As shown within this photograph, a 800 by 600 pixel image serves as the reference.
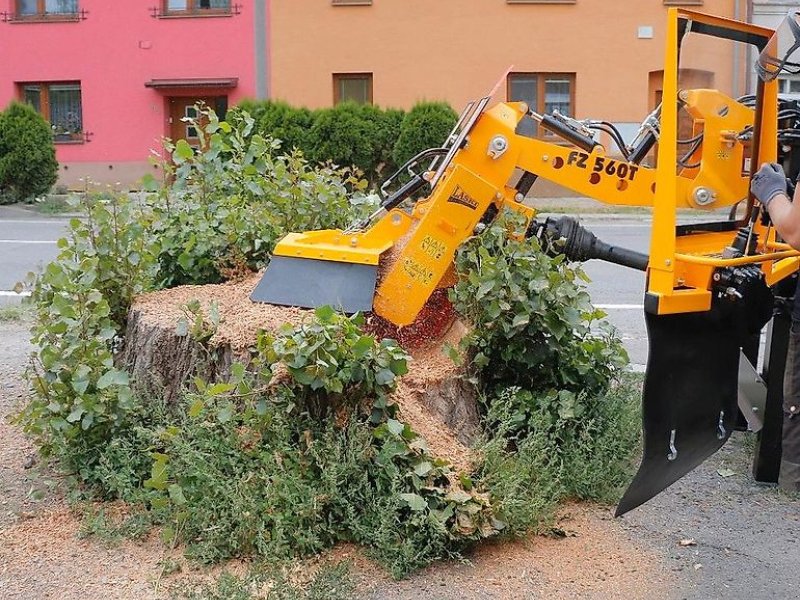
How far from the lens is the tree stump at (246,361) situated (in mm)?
4406

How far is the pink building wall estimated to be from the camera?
23.7 meters

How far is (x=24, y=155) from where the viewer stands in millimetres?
19844

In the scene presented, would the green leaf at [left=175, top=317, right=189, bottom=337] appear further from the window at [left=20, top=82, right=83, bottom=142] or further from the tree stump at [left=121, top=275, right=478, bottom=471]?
the window at [left=20, top=82, right=83, bottom=142]

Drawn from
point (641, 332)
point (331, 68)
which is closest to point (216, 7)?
point (331, 68)

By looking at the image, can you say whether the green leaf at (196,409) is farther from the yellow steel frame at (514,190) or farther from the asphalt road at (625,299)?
the asphalt road at (625,299)

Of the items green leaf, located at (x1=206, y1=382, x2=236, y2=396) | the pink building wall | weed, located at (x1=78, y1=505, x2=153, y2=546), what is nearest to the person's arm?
green leaf, located at (x1=206, y1=382, x2=236, y2=396)

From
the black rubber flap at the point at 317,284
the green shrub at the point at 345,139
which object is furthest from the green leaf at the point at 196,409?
the green shrub at the point at 345,139

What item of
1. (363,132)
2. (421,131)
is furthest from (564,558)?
(363,132)

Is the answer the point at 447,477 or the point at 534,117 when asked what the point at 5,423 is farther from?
the point at 534,117

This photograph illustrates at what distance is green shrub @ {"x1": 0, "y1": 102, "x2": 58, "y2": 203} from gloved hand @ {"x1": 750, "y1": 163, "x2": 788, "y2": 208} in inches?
727

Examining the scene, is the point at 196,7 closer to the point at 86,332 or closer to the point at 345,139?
the point at 345,139

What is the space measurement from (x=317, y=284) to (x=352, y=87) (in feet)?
64.5

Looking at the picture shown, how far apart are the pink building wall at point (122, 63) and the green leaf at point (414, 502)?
68.2ft

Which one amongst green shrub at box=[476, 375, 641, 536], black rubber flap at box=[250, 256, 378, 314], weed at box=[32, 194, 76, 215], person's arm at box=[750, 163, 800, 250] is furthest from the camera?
weed at box=[32, 194, 76, 215]
